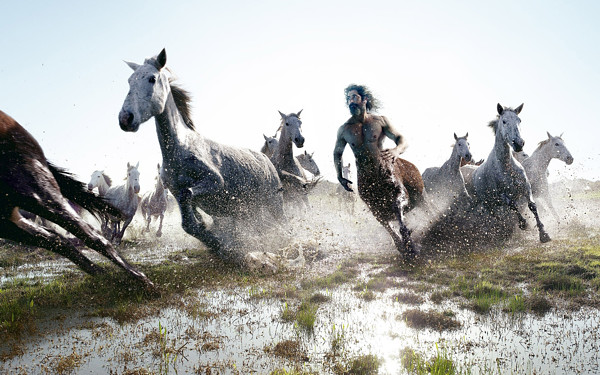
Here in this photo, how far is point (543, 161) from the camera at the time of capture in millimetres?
11188

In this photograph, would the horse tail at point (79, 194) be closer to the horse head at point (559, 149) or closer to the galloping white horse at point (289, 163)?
the galloping white horse at point (289, 163)

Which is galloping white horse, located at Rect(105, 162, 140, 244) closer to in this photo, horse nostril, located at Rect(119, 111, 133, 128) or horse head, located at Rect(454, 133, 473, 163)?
horse nostril, located at Rect(119, 111, 133, 128)

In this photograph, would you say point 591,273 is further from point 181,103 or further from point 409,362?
point 181,103

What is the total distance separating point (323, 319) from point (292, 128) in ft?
20.5

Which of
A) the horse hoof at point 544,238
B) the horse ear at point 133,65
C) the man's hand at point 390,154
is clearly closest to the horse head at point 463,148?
the horse hoof at point 544,238

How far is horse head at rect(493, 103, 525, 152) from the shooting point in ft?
23.9

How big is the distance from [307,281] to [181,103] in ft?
11.5

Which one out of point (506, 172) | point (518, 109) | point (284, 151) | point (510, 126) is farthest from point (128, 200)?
point (518, 109)

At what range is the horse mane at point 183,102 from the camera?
614cm

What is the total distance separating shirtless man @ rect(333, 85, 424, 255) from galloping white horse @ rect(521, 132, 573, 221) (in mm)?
6068

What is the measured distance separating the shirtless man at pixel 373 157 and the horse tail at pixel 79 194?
3619mm

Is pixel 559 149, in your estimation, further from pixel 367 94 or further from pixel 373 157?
pixel 373 157

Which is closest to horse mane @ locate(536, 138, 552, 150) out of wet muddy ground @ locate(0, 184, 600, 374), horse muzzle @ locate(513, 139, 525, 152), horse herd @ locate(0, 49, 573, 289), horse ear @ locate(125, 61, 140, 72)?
horse herd @ locate(0, 49, 573, 289)

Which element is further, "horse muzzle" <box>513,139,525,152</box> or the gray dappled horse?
"horse muzzle" <box>513,139,525,152</box>
